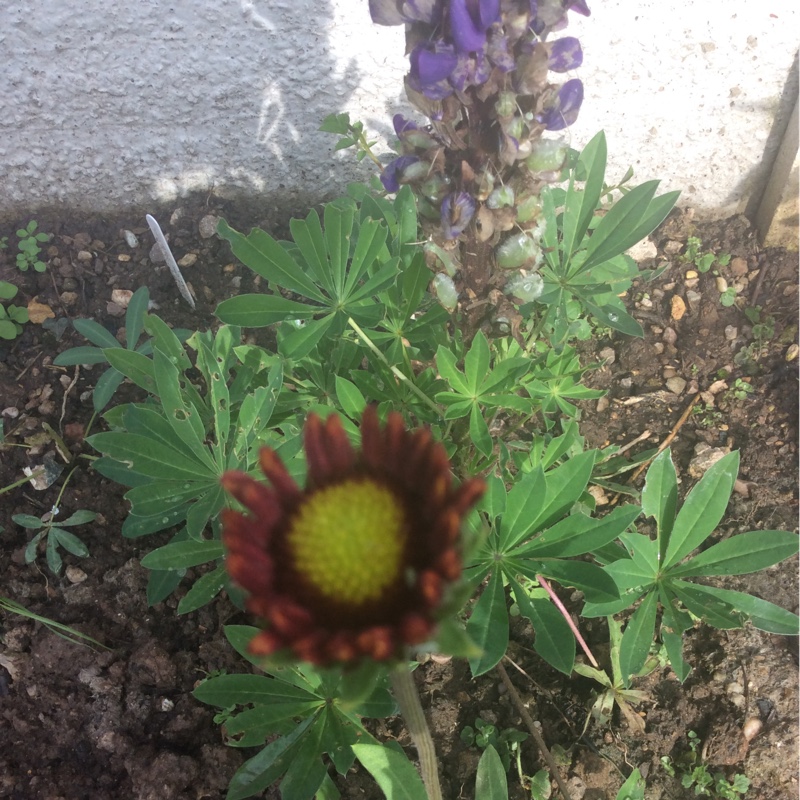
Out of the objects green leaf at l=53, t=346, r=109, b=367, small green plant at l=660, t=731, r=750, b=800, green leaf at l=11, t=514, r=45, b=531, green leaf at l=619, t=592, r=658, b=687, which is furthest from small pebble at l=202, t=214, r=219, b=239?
small green plant at l=660, t=731, r=750, b=800

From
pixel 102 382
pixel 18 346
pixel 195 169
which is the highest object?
pixel 195 169

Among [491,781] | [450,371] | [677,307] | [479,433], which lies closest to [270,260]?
[450,371]

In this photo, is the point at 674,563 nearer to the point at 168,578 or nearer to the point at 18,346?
the point at 168,578

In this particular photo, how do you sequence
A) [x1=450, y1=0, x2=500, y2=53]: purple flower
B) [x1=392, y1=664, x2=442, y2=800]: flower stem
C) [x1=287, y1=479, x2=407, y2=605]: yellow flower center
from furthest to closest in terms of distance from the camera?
[x1=450, y1=0, x2=500, y2=53]: purple flower
[x1=392, y1=664, x2=442, y2=800]: flower stem
[x1=287, y1=479, x2=407, y2=605]: yellow flower center

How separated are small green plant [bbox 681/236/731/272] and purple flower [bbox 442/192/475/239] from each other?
1.04 meters

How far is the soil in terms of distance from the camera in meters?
1.34

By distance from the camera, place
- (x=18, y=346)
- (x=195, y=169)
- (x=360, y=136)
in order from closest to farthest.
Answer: (x=360, y=136) → (x=18, y=346) → (x=195, y=169)

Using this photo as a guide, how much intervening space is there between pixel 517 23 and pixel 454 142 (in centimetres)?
20

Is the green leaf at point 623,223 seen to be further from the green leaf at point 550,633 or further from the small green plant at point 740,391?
the small green plant at point 740,391

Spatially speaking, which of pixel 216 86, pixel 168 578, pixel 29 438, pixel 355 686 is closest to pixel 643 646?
pixel 355 686

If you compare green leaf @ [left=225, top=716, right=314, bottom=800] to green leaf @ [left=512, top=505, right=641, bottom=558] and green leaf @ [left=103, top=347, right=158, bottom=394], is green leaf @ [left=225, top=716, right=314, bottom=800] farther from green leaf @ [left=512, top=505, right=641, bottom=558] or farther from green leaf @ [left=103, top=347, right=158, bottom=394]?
green leaf @ [left=103, top=347, right=158, bottom=394]

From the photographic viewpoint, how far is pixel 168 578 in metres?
1.23

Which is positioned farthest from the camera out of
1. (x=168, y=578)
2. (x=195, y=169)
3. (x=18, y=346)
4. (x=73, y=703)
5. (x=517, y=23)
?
(x=195, y=169)

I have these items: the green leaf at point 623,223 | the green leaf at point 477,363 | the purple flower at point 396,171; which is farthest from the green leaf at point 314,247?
the green leaf at point 623,223
